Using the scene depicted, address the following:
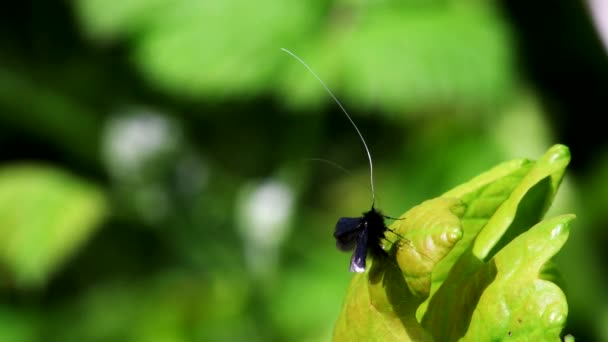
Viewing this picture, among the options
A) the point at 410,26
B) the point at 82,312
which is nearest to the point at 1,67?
the point at 82,312

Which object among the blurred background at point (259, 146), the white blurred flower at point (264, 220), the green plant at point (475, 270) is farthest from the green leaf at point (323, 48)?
the green plant at point (475, 270)

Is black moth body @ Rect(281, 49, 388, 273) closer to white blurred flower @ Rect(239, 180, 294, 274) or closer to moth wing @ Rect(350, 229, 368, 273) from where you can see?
moth wing @ Rect(350, 229, 368, 273)

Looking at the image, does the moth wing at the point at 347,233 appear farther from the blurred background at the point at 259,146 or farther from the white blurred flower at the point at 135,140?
the white blurred flower at the point at 135,140

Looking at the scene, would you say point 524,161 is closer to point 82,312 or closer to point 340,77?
point 340,77

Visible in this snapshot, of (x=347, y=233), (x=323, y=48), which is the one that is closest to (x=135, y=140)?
(x=323, y=48)

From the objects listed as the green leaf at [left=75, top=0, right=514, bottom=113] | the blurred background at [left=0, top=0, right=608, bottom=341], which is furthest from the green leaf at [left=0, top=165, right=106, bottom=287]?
the green leaf at [left=75, top=0, right=514, bottom=113]

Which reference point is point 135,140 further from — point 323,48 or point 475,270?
point 475,270
